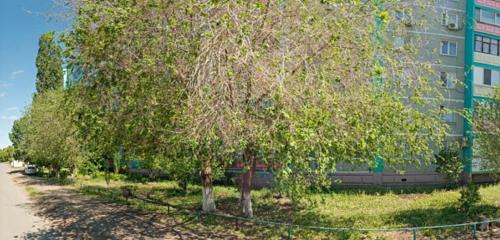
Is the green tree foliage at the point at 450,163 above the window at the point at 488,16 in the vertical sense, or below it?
below

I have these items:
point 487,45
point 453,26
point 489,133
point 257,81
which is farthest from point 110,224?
point 487,45

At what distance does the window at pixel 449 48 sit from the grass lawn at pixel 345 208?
35.2 feet

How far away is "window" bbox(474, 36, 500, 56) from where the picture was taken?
31.0m

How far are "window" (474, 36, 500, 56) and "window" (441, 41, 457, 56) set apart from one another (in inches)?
65.3

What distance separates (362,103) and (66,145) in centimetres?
2582

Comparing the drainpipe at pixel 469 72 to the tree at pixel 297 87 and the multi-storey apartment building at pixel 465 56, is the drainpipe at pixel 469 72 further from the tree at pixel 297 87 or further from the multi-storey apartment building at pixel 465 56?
the tree at pixel 297 87

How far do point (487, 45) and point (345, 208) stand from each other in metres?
20.9

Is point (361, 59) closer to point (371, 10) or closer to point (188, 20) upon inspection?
point (371, 10)

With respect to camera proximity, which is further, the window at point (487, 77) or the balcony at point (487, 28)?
the balcony at point (487, 28)

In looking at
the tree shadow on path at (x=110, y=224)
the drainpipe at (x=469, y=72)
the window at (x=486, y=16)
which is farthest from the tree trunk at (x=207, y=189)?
the window at (x=486, y=16)

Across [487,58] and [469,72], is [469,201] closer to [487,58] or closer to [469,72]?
[469,72]

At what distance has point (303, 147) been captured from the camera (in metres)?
9.09

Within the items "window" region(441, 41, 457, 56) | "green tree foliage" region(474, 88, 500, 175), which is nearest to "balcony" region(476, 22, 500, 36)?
"window" region(441, 41, 457, 56)

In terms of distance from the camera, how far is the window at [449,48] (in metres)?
30.5
